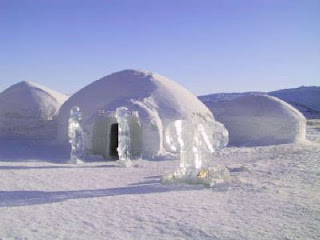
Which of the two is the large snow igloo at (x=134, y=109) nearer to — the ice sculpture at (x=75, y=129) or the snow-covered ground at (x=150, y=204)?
the ice sculpture at (x=75, y=129)

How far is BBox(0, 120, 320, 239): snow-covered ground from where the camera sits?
661 centimetres

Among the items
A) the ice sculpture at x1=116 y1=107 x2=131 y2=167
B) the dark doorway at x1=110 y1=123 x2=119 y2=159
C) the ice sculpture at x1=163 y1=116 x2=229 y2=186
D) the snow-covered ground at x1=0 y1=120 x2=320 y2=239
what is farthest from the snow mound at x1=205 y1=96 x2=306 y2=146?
the ice sculpture at x1=163 y1=116 x2=229 y2=186

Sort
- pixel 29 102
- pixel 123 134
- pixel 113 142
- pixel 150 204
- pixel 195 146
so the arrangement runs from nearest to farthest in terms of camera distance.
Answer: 1. pixel 150 204
2. pixel 195 146
3. pixel 123 134
4. pixel 113 142
5. pixel 29 102

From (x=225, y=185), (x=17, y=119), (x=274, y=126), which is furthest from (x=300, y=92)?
(x=225, y=185)

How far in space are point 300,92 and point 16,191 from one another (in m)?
63.4

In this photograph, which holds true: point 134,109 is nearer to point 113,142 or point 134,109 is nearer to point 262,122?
point 113,142

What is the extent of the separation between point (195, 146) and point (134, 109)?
551 cm

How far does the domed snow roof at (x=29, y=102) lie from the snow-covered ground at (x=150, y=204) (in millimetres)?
7779

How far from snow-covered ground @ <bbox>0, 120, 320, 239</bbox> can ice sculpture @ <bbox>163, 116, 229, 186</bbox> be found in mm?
500

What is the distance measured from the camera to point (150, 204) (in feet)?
27.3

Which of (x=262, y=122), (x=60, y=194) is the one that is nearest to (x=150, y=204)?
(x=60, y=194)

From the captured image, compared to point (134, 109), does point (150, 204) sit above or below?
below

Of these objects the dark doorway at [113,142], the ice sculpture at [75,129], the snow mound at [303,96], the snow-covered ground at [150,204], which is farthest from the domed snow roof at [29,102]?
the snow mound at [303,96]

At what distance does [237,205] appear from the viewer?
8.26 metres
